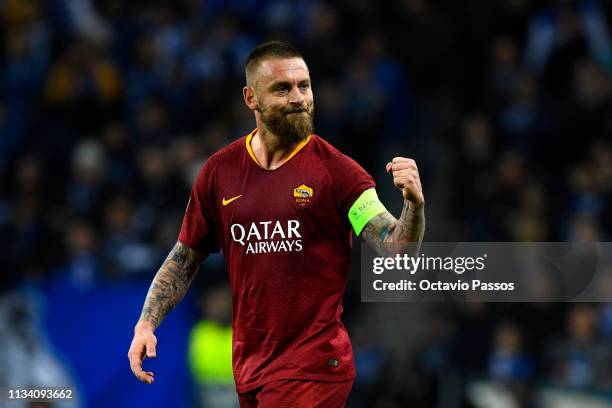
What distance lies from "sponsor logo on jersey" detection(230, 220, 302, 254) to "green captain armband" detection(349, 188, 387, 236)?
10.4 inches

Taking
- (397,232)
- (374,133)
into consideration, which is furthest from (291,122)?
(374,133)

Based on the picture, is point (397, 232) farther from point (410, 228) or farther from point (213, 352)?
point (213, 352)

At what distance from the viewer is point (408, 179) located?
4.23 metres

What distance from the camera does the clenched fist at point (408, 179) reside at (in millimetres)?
4230

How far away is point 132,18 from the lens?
525 inches

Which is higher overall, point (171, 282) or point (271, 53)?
point (271, 53)

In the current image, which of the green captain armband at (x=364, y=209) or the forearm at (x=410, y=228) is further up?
the green captain armband at (x=364, y=209)

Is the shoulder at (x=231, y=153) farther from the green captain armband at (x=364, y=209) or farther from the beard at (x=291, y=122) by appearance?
the green captain armband at (x=364, y=209)

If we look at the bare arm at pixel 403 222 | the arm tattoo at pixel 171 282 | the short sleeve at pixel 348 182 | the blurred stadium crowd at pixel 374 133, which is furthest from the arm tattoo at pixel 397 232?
the blurred stadium crowd at pixel 374 133

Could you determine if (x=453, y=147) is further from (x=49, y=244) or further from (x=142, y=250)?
(x=49, y=244)

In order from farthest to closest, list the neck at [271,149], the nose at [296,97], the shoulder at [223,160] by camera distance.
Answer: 1. the shoulder at [223,160]
2. the neck at [271,149]
3. the nose at [296,97]

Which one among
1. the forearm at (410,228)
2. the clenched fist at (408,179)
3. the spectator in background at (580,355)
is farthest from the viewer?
the spectator in background at (580,355)

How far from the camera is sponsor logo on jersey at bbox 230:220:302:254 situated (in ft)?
15.9

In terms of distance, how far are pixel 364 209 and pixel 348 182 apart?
16 centimetres
